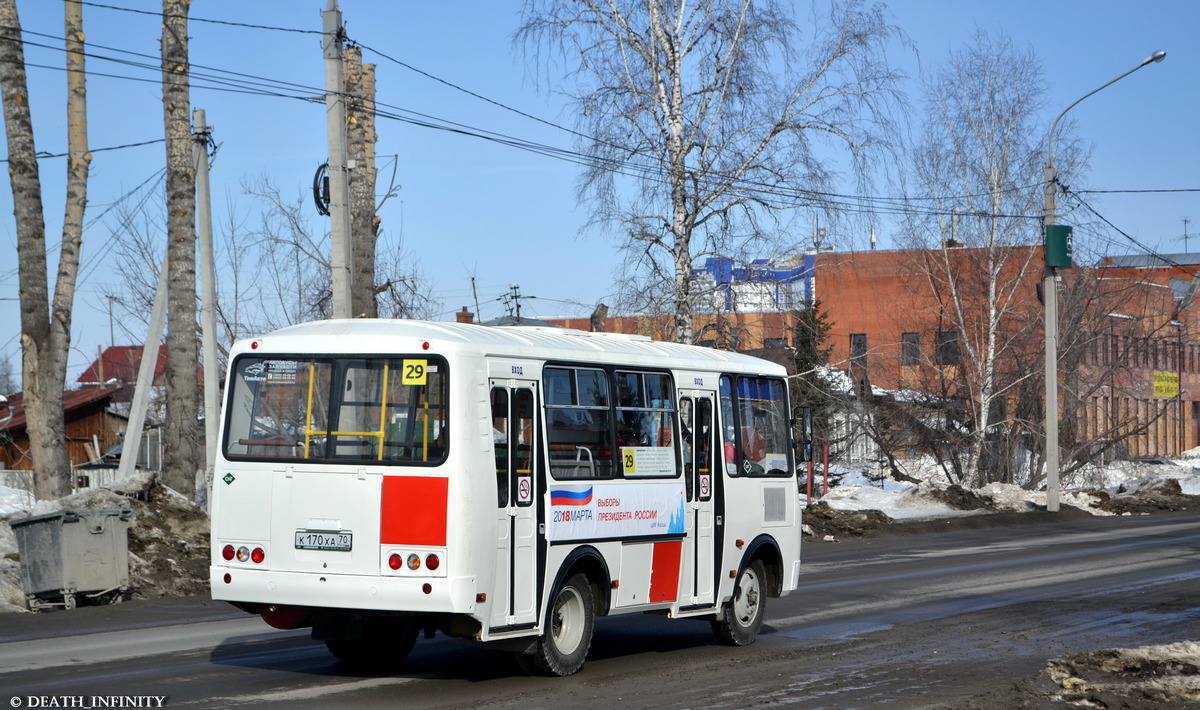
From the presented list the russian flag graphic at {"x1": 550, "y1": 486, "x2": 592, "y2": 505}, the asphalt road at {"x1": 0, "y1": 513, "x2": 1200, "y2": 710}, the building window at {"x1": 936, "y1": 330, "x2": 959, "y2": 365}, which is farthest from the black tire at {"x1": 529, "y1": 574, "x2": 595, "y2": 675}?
the building window at {"x1": 936, "y1": 330, "x2": 959, "y2": 365}

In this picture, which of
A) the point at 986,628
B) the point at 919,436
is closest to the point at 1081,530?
the point at 919,436

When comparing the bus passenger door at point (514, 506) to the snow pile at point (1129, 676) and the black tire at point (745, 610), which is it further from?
the snow pile at point (1129, 676)

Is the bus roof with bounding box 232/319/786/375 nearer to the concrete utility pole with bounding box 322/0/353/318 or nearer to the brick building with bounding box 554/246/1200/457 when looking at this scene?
the concrete utility pole with bounding box 322/0/353/318

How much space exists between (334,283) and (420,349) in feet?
29.6

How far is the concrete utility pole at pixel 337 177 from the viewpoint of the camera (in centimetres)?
1779

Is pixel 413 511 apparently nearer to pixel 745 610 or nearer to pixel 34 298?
pixel 745 610

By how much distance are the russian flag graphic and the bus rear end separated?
3.93 feet

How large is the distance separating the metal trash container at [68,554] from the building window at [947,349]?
29078 mm

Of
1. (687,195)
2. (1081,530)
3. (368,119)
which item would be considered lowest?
(1081,530)

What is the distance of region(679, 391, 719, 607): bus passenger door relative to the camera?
11.5 m

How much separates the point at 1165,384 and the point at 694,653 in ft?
131

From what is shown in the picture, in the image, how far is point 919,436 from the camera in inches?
1574

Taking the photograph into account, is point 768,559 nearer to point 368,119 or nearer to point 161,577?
point 161,577

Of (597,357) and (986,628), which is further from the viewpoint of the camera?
(986,628)
